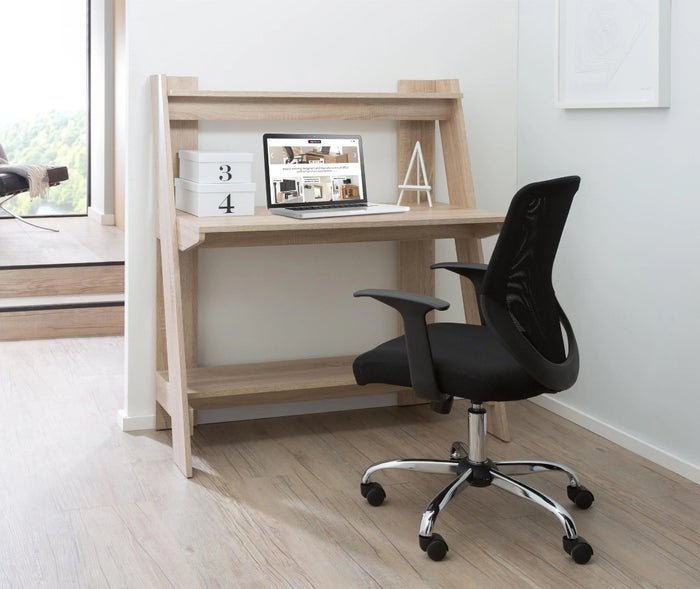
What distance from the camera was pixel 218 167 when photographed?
10.2 ft

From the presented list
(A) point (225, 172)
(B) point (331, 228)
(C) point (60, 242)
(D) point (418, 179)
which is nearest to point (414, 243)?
(D) point (418, 179)

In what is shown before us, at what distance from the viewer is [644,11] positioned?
304 centimetres

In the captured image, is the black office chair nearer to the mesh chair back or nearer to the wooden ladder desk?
the mesh chair back

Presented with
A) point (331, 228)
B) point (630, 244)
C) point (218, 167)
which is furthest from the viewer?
point (630, 244)

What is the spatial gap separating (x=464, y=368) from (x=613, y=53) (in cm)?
137

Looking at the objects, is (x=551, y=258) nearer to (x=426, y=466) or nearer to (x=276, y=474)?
(x=426, y=466)

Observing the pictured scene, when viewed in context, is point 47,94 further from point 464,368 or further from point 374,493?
point 464,368

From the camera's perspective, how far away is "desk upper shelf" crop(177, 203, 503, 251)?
295 cm

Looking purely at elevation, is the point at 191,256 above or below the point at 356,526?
above

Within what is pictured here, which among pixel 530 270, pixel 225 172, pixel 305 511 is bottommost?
pixel 305 511

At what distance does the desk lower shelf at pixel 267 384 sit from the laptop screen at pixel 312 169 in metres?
0.60

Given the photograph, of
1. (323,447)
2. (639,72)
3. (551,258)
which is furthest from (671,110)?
(323,447)

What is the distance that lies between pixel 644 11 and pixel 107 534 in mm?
2224

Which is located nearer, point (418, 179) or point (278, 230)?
point (278, 230)
